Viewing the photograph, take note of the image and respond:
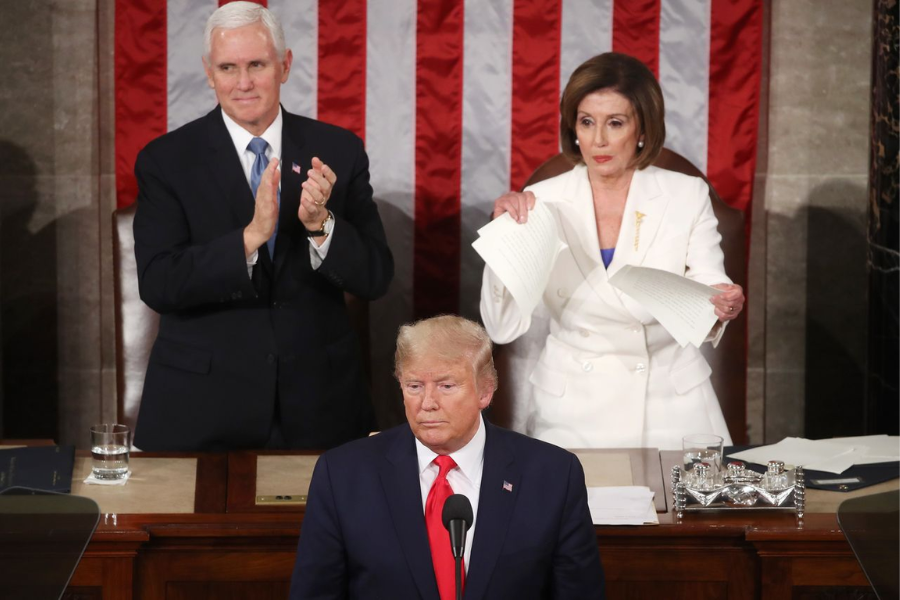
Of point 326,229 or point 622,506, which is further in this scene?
point 326,229

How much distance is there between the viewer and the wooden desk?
2863 millimetres

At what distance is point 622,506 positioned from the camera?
3002 millimetres

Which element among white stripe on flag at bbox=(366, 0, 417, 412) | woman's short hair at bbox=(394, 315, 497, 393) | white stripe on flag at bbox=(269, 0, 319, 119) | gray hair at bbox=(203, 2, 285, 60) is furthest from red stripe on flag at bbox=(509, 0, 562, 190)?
woman's short hair at bbox=(394, 315, 497, 393)

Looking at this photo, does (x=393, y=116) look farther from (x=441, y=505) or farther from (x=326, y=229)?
(x=441, y=505)

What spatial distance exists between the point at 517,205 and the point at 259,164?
2.59ft

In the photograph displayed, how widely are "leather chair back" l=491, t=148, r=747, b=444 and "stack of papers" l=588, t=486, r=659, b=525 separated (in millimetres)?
1554

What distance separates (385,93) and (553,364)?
1.60m

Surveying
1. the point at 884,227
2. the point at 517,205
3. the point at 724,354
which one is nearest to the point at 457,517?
→ the point at 517,205

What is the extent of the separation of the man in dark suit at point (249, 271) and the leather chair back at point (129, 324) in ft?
2.82

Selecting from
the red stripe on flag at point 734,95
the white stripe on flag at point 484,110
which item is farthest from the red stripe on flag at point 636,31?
the white stripe on flag at point 484,110

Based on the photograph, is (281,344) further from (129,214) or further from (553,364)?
(129,214)

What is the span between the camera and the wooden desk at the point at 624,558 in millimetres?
2863

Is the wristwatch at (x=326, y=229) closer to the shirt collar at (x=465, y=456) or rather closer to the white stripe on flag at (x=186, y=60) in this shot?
the shirt collar at (x=465, y=456)

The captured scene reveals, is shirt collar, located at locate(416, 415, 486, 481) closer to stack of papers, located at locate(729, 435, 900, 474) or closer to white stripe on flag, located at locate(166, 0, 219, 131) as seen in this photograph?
stack of papers, located at locate(729, 435, 900, 474)
